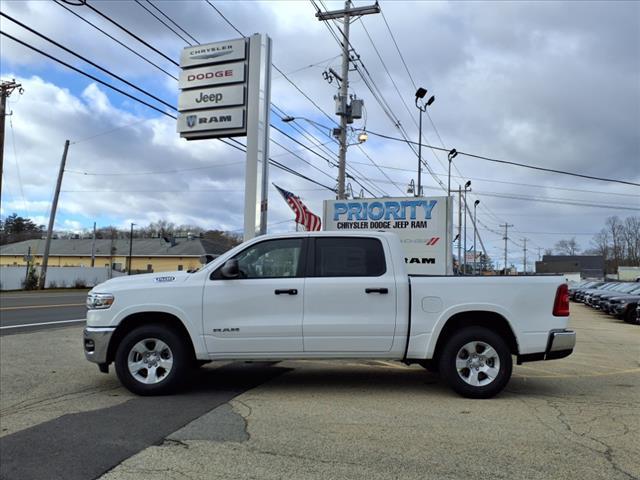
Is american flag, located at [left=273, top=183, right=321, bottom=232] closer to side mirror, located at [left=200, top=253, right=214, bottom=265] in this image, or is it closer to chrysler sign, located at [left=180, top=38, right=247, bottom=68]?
chrysler sign, located at [left=180, top=38, right=247, bottom=68]

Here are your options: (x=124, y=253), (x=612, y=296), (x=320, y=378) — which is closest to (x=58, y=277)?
(x=124, y=253)

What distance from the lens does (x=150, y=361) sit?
633cm

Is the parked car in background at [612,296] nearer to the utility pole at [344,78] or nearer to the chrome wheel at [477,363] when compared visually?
the utility pole at [344,78]

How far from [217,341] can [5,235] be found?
12704cm

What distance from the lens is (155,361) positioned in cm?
633

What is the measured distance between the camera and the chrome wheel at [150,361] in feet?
20.6

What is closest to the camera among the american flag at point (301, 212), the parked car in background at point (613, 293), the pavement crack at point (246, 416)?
the pavement crack at point (246, 416)

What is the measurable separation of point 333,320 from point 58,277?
5003 cm

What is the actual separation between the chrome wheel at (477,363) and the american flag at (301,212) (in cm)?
1039

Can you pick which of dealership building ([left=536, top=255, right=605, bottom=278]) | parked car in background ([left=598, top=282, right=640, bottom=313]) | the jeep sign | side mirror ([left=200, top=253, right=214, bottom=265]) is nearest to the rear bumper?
side mirror ([left=200, top=253, right=214, bottom=265])

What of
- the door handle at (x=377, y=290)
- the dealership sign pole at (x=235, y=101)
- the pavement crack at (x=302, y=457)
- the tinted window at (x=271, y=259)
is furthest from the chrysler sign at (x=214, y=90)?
the pavement crack at (x=302, y=457)

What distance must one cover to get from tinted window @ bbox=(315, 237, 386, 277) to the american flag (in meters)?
9.51

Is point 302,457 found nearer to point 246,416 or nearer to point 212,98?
point 246,416

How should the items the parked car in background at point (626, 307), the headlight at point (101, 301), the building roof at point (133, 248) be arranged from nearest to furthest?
the headlight at point (101, 301) < the parked car in background at point (626, 307) < the building roof at point (133, 248)
